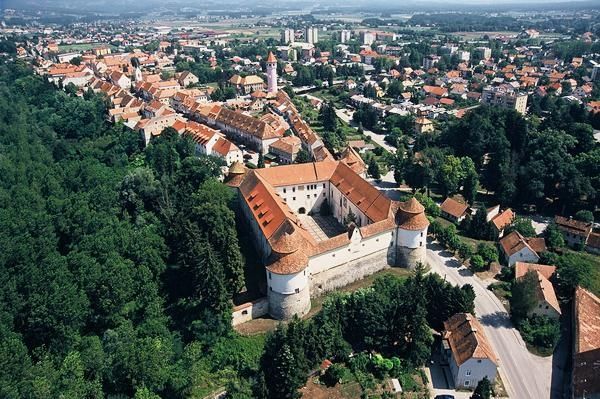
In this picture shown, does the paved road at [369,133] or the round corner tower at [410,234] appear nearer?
the round corner tower at [410,234]

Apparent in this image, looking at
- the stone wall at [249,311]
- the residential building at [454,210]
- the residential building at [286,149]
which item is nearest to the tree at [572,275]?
the residential building at [454,210]

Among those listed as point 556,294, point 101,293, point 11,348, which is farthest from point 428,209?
point 11,348

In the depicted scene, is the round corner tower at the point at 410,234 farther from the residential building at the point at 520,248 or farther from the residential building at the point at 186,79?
the residential building at the point at 186,79

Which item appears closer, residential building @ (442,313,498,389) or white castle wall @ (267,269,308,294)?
residential building @ (442,313,498,389)

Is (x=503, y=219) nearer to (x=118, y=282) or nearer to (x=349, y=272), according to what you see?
(x=349, y=272)

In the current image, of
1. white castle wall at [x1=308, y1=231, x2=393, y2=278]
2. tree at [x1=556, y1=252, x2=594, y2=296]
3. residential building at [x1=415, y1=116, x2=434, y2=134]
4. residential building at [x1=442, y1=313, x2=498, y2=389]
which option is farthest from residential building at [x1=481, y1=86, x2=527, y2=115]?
residential building at [x1=442, y1=313, x2=498, y2=389]

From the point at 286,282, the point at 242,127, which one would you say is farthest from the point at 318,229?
the point at 242,127

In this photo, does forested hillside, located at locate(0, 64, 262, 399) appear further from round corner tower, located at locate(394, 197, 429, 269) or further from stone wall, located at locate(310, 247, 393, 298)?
round corner tower, located at locate(394, 197, 429, 269)
